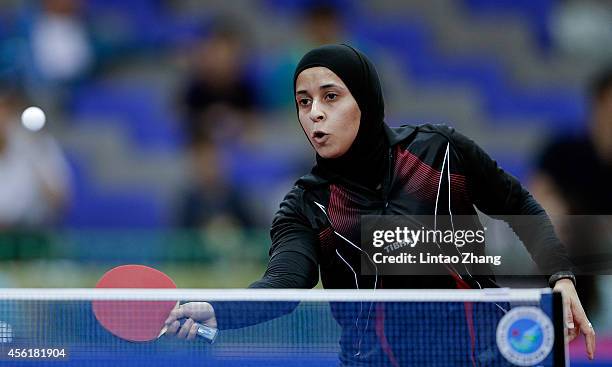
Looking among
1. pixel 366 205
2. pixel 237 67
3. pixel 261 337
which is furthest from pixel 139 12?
pixel 261 337

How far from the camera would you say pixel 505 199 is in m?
3.66

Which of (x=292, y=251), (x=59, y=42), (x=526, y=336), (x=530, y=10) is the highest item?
(x=530, y=10)

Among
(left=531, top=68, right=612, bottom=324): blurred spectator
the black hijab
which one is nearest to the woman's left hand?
the black hijab

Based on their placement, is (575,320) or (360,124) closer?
(575,320)

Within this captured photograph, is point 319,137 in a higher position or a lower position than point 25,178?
lower

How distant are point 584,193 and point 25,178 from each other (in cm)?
385

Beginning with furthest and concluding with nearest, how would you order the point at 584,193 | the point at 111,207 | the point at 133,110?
the point at 133,110, the point at 111,207, the point at 584,193

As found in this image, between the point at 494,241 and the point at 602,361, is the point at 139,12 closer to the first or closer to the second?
the point at 494,241

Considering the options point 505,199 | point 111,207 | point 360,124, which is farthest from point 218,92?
point 505,199

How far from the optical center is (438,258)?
3535mm

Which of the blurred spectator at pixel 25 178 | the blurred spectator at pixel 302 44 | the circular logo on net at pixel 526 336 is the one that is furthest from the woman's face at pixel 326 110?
the blurred spectator at pixel 302 44

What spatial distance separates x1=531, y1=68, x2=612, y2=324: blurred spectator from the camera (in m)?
6.10

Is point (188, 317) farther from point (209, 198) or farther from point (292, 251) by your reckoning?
point (209, 198)

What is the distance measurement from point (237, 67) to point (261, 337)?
203 inches
